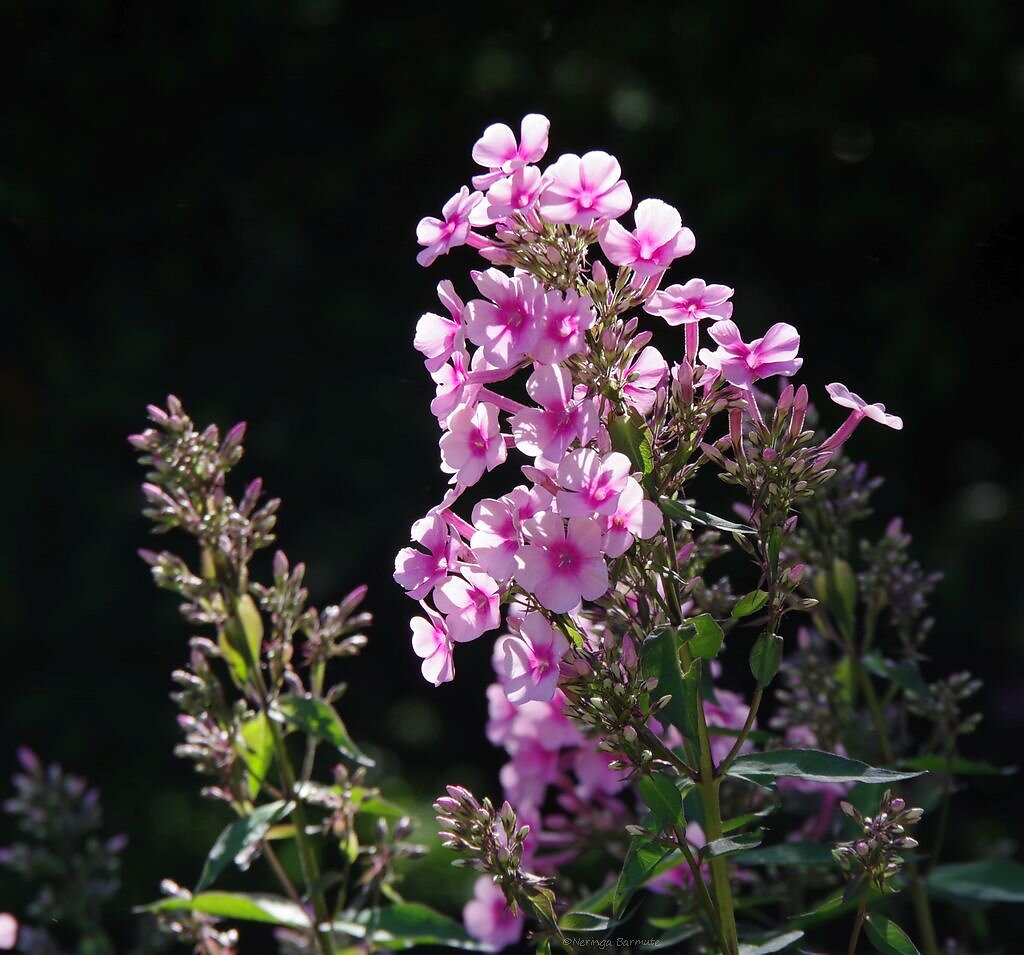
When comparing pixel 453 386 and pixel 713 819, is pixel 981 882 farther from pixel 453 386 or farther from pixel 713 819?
pixel 453 386

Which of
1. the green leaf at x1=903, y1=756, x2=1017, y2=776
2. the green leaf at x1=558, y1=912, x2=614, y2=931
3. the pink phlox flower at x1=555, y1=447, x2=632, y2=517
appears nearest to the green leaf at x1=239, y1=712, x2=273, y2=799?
the green leaf at x1=558, y1=912, x2=614, y2=931

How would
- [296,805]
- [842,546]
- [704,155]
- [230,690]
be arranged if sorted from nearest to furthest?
[296,805] → [842,546] → [230,690] → [704,155]

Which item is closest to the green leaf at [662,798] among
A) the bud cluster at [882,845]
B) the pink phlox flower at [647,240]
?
the bud cluster at [882,845]

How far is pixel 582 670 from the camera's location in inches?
33.3

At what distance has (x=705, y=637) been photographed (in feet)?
2.77

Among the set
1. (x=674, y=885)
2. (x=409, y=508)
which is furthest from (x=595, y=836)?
(x=409, y=508)

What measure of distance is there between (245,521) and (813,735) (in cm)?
57

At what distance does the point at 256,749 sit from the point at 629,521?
0.52m

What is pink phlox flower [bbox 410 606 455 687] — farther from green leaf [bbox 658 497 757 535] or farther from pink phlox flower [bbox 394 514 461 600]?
green leaf [bbox 658 497 757 535]

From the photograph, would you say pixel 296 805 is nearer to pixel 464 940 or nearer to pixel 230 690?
pixel 464 940

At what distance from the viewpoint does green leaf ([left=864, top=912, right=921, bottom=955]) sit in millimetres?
841

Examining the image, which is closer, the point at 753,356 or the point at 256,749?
the point at 753,356

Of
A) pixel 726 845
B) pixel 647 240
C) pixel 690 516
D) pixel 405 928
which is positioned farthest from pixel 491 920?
pixel 647 240

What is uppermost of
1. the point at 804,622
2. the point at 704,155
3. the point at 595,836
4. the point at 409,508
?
the point at 704,155
